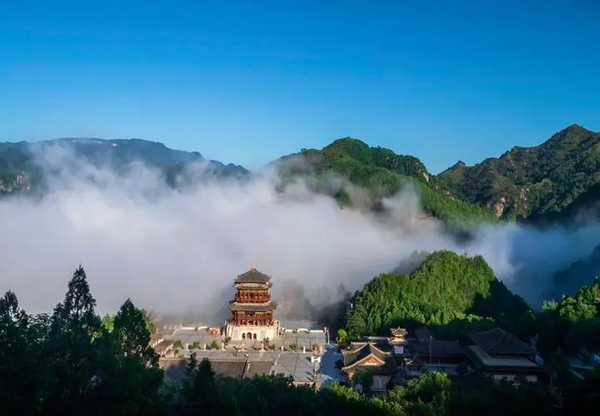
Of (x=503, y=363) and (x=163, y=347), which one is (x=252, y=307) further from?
(x=503, y=363)

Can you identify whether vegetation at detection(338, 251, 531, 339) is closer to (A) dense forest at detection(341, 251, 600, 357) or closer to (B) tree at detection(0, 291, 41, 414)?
(A) dense forest at detection(341, 251, 600, 357)

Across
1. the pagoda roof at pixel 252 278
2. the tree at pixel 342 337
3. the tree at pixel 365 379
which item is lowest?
the tree at pixel 365 379

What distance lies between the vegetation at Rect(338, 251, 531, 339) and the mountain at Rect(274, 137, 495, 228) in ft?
84.5

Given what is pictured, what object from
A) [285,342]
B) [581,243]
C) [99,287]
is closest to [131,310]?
[285,342]

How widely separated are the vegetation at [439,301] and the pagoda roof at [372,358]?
3.89 meters

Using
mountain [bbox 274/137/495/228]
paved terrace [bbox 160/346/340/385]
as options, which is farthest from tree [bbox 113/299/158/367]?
mountain [bbox 274/137/495/228]

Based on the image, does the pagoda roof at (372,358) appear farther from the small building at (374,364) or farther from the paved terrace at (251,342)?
the paved terrace at (251,342)

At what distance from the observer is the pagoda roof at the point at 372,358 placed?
20.0 metres

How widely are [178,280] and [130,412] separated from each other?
27417mm

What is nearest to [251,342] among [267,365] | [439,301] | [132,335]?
[267,365]

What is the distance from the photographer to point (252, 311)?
29.3 meters

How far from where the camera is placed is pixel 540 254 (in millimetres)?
53406

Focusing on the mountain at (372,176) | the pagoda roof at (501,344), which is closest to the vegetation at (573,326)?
the pagoda roof at (501,344)

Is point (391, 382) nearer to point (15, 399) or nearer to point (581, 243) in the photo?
point (15, 399)
